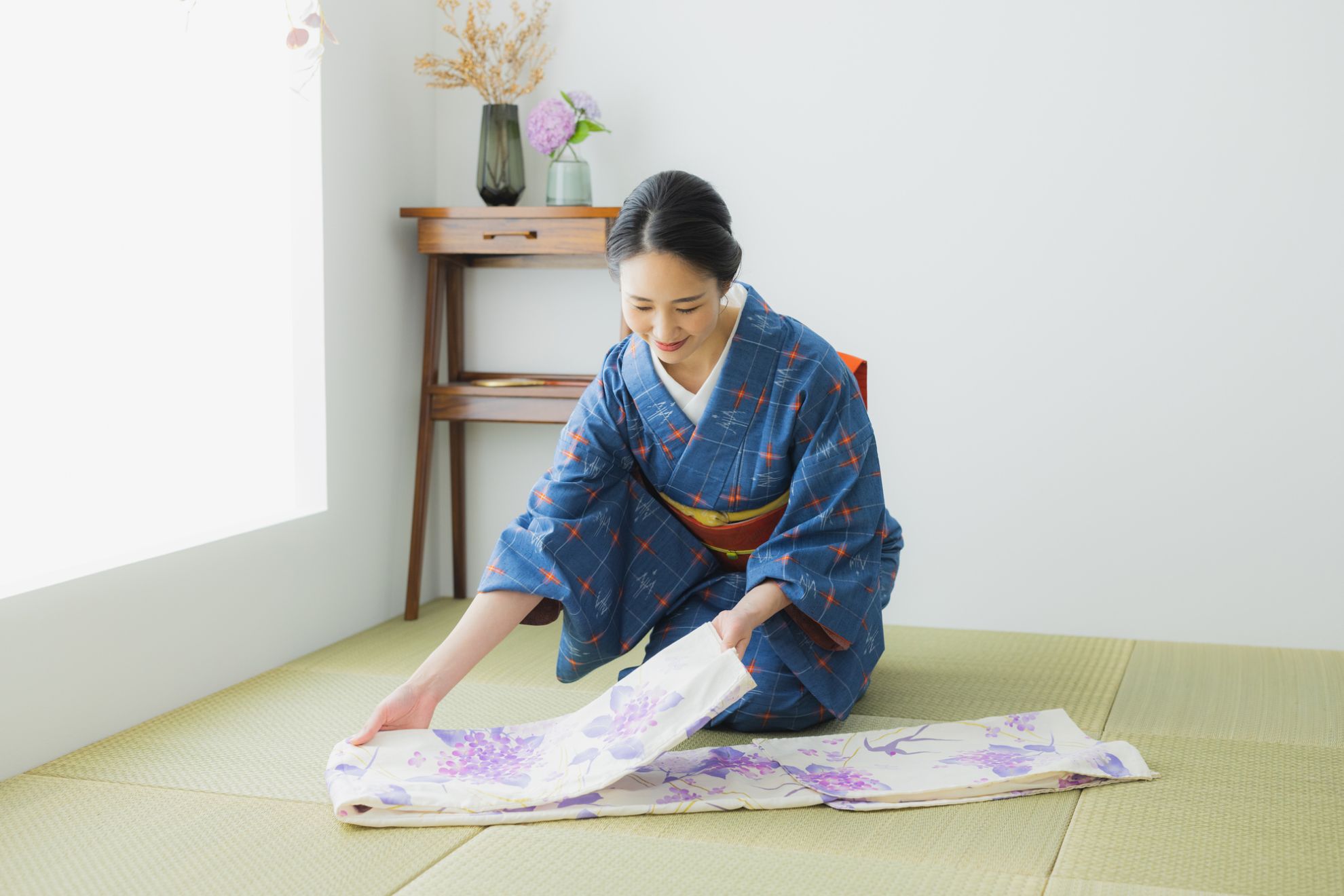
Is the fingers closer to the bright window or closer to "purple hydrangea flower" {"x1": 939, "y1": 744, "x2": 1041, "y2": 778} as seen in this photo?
the bright window

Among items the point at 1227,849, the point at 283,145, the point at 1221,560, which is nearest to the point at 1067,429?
the point at 1221,560

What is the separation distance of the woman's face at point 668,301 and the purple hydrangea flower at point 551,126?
1325 millimetres

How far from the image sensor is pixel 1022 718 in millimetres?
2293

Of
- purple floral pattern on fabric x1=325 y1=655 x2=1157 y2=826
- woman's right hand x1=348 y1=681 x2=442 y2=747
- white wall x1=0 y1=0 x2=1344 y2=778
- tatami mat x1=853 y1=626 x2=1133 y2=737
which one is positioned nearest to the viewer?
purple floral pattern on fabric x1=325 y1=655 x2=1157 y2=826

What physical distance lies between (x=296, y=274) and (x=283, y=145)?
1.07 feet

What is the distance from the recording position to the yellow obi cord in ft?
7.52

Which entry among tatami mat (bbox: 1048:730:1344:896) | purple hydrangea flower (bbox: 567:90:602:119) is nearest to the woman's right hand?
tatami mat (bbox: 1048:730:1344:896)

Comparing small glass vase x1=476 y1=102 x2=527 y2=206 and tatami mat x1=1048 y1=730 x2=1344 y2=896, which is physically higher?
small glass vase x1=476 y1=102 x2=527 y2=206

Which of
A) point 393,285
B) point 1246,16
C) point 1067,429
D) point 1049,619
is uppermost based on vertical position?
point 1246,16

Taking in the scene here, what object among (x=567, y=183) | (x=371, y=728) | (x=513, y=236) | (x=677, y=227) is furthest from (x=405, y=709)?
(x=567, y=183)

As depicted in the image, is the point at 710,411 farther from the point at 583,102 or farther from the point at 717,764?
the point at 583,102

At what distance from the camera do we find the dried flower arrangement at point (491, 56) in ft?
11.0

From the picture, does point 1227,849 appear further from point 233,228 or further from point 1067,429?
point 233,228

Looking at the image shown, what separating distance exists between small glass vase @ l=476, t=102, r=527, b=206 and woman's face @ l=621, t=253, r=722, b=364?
140 cm
